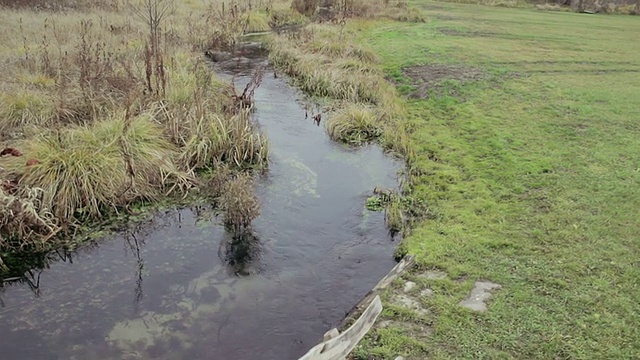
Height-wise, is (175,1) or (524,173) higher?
(175,1)

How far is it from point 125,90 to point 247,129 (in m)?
2.41

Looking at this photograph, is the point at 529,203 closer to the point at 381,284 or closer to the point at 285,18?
the point at 381,284

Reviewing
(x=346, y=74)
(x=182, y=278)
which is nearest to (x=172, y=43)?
(x=346, y=74)

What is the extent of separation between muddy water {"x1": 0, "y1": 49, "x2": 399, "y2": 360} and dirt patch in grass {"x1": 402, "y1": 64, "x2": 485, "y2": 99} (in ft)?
17.7

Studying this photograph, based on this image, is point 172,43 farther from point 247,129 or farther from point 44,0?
point 247,129

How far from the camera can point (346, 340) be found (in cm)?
465

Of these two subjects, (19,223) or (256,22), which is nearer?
(19,223)

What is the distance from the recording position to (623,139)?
32.2ft

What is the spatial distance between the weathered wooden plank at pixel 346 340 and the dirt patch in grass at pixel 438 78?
328 inches

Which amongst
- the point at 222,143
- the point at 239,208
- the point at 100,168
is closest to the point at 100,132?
the point at 100,168

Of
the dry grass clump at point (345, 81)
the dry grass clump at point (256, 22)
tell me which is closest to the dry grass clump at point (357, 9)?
the dry grass clump at point (256, 22)

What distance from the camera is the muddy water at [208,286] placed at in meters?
4.97

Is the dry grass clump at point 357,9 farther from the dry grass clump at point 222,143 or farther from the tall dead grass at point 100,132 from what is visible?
the dry grass clump at point 222,143

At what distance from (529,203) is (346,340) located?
404 cm
